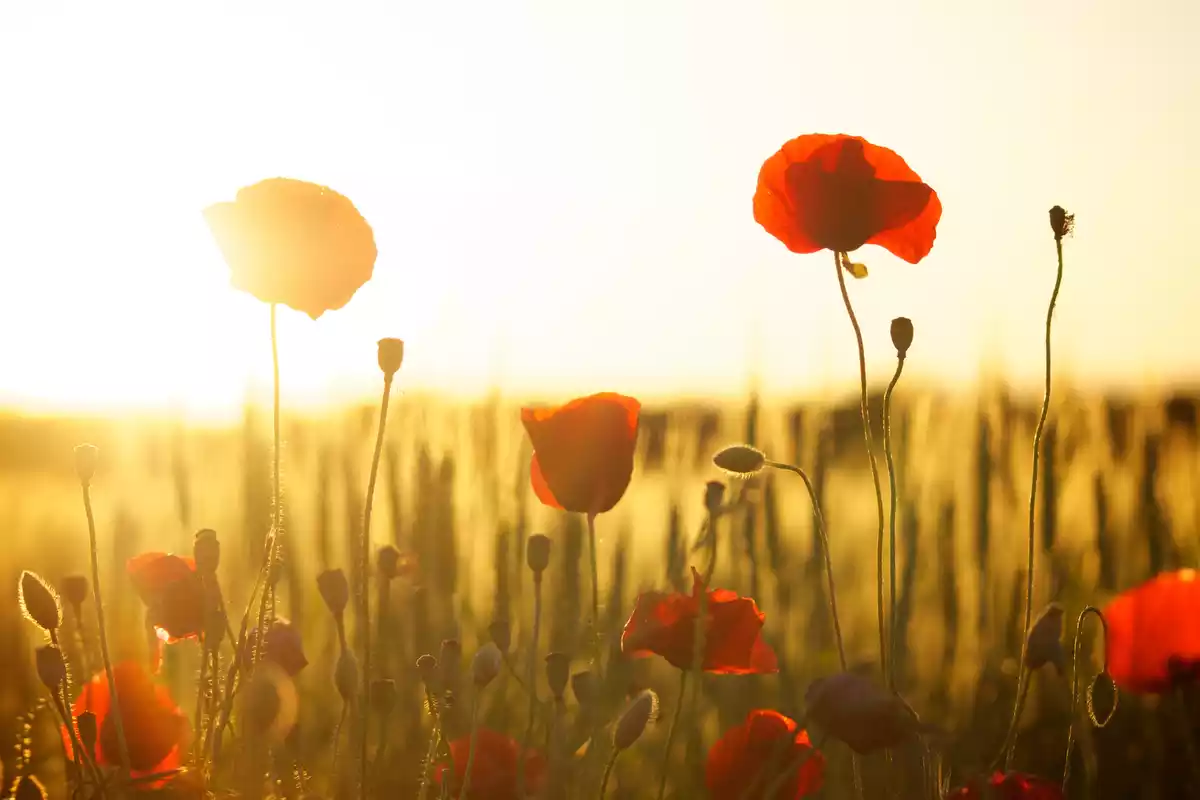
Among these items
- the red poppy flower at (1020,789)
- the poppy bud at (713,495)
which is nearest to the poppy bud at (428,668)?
the poppy bud at (713,495)

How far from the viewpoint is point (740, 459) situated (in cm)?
152

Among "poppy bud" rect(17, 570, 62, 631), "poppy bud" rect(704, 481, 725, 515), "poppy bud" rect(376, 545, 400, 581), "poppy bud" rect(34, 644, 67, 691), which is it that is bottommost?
"poppy bud" rect(34, 644, 67, 691)

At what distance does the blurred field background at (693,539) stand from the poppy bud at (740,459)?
71 cm

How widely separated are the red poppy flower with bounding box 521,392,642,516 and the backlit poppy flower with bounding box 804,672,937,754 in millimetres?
493

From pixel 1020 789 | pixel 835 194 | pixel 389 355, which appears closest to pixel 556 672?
pixel 389 355

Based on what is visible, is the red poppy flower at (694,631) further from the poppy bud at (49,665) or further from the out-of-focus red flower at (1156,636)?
the poppy bud at (49,665)

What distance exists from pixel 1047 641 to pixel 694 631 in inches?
15.3

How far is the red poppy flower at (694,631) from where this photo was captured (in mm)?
1495

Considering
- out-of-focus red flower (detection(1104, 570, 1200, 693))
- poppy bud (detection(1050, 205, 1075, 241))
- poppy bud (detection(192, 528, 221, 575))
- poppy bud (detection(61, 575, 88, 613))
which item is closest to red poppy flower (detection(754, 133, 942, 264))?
poppy bud (detection(1050, 205, 1075, 241))

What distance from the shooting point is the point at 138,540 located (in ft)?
7.64

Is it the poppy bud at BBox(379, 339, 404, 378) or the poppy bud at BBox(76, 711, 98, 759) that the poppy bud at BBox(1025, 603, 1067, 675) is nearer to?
the poppy bud at BBox(379, 339, 404, 378)

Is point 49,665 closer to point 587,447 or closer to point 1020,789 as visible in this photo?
point 587,447

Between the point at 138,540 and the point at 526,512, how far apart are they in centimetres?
71

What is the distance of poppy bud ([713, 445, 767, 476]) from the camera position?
1513 mm
